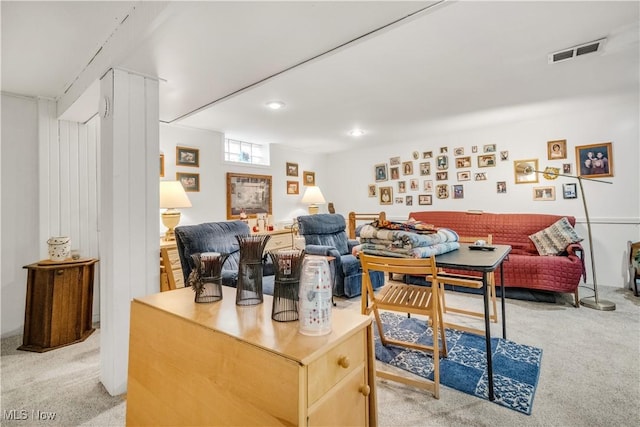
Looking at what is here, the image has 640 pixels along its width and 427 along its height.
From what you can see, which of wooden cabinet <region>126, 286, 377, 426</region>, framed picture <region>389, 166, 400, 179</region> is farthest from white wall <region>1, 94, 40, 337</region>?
framed picture <region>389, 166, 400, 179</region>

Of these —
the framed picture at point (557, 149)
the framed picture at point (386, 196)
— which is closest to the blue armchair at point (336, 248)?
the framed picture at point (386, 196)

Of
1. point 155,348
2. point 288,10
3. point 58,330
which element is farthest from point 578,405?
point 58,330

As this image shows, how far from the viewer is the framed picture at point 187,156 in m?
4.01

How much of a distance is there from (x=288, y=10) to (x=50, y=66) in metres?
1.97

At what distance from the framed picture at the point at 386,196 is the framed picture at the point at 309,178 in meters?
1.41

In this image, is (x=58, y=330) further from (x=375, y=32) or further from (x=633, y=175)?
(x=633, y=175)

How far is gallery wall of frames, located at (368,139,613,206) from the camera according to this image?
3.96 meters

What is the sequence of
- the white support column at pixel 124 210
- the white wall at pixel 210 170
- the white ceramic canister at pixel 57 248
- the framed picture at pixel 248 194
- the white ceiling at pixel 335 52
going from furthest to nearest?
the framed picture at pixel 248 194 → the white wall at pixel 210 170 → the white ceramic canister at pixel 57 248 → the white support column at pixel 124 210 → the white ceiling at pixel 335 52

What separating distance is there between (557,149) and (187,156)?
5090 millimetres

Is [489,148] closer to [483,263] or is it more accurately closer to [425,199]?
[425,199]

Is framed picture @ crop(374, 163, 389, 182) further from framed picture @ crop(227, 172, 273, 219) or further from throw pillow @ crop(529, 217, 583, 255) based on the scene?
throw pillow @ crop(529, 217, 583, 255)

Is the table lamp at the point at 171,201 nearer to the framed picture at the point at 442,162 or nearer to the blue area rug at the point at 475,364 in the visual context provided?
the blue area rug at the point at 475,364

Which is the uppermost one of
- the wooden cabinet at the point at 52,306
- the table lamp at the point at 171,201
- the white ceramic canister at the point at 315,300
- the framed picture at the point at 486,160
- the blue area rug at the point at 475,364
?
the framed picture at the point at 486,160

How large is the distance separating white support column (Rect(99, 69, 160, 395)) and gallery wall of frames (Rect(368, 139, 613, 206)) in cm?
399
